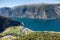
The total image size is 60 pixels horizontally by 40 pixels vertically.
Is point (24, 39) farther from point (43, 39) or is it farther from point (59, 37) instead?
point (59, 37)

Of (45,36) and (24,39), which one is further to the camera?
(45,36)

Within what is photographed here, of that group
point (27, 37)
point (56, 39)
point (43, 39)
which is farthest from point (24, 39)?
point (56, 39)

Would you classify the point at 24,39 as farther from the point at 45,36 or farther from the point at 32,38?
the point at 45,36

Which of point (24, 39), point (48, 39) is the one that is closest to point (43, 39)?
point (48, 39)

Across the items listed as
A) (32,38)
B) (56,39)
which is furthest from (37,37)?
(56,39)

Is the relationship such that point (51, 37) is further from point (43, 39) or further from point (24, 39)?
point (24, 39)

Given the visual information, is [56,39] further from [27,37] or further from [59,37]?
[27,37]

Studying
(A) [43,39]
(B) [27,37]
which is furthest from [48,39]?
(B) [27,37]
